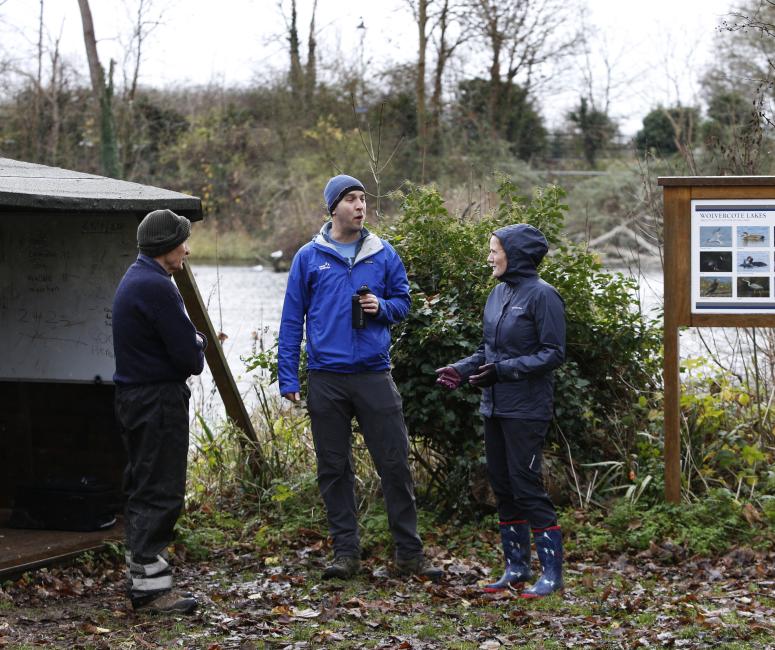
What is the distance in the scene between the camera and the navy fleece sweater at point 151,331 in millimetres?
4996

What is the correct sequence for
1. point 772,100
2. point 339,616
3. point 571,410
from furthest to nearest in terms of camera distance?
point 772,100 < point 571,410 < point 339,616

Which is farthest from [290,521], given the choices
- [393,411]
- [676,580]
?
[676,580]

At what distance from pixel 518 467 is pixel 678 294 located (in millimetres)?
1825

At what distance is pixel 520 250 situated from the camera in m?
5.45

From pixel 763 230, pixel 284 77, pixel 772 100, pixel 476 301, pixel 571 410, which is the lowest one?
pixel 571 410

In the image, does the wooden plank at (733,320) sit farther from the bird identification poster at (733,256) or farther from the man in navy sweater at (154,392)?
the man in navy sweater at (154,392)

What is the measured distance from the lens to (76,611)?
524cm

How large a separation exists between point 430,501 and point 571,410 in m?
1.09

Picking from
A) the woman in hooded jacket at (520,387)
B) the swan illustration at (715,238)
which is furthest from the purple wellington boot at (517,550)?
the swan illustration at (715,238)

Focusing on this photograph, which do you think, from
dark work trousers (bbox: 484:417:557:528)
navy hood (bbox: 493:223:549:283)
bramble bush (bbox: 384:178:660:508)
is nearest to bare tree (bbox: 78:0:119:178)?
bramble bush (bbox: 384:178:660:508)

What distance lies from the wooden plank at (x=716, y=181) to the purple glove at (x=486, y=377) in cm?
184

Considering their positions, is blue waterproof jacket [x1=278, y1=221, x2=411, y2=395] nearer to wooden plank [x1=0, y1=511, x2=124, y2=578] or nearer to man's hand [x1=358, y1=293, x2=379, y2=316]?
man's hand [x1=358, y1=293, x2=379, y2=316]

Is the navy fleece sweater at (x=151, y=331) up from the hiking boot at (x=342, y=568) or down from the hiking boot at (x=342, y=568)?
up

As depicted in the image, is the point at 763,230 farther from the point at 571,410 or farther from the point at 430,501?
the point at 430,501
